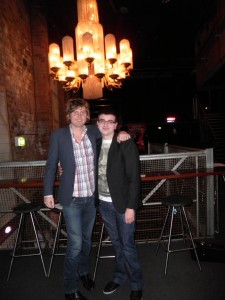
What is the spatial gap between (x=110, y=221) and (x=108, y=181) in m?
0.45

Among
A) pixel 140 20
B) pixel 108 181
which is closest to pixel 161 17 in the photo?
pixel 140 20

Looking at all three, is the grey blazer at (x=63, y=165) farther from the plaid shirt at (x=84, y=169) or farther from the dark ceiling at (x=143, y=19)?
the dark ceiling at (x=143, y=19)

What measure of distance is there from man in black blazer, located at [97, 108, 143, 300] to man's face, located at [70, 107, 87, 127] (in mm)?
170

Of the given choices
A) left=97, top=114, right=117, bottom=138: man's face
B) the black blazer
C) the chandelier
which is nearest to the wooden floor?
the black blazer

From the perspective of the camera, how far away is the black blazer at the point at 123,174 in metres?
2.25

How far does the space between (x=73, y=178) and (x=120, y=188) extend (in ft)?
1.52

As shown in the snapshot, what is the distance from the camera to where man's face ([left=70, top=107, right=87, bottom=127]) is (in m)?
2.38

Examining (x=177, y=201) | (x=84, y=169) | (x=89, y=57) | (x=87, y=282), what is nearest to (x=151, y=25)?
(x=89, y=57)

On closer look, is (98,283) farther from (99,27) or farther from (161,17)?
(161,17)

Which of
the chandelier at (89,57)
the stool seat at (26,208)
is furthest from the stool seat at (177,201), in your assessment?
the chandelier at (89,57)

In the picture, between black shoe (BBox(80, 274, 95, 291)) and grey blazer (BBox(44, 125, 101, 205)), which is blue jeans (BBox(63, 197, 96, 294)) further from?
black shoe (BBox(80, 274, 95, 291))

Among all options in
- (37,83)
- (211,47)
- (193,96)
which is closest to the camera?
(37,83)

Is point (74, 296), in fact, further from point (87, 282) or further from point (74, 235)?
point (74, 235)

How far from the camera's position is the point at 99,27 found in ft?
16.3
